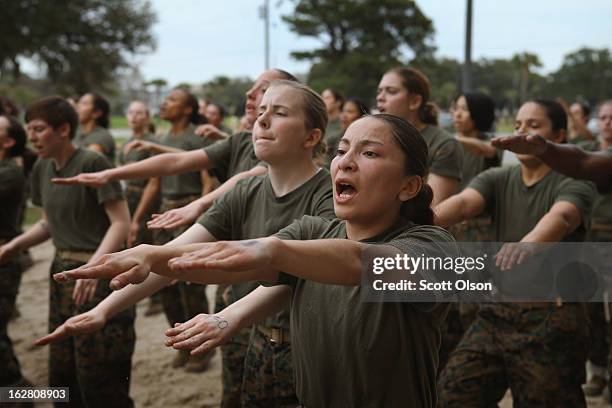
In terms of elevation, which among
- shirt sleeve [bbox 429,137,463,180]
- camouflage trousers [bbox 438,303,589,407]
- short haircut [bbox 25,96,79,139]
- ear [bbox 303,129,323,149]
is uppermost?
short haircut [bbox 25,96,79,139]

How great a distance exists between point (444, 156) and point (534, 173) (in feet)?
2.43

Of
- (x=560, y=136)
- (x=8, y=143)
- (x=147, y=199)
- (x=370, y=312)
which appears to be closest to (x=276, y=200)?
(x=370, y=312)

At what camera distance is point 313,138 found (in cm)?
281

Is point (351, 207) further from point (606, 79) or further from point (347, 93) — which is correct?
point (606, 79)

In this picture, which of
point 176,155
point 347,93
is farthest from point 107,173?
point 347,93

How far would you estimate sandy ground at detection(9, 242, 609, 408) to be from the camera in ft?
15.7

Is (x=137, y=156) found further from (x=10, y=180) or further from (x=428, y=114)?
(x=428, y=114)

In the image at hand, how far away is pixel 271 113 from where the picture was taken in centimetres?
271

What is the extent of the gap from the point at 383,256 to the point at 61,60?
3091 centimetres

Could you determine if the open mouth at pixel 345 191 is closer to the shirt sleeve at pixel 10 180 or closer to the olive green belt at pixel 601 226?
the shirt sleeve at pixel 10 180

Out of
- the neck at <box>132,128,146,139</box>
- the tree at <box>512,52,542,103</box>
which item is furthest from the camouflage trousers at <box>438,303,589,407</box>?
the tree at <box>512,52,542,103</box>

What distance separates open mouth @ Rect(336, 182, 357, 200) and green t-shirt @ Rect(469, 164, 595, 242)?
176 cm

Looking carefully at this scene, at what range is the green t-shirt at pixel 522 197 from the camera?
10.8 feet

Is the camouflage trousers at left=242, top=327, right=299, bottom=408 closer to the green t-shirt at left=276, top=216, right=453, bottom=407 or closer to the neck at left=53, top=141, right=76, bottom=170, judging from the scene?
the green t-shirt at left=276, top=216, right=453, bottom=407
